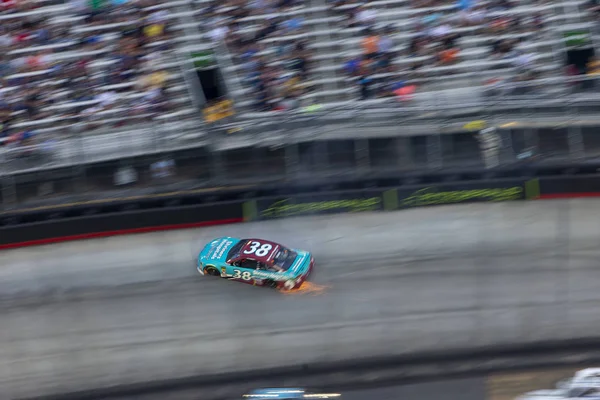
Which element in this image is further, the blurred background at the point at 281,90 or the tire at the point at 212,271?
the blurred background at the point at 281,90

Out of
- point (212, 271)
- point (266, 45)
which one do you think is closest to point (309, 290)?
point (212, 271)

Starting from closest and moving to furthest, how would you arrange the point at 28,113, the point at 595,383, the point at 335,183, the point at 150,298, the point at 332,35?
the point at 595,383 → the point at 150,298 → the point at 335,183 → the point at 28,113 → the point at 332,35

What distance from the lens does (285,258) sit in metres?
14.5

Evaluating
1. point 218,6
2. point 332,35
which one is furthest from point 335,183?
point 218,6

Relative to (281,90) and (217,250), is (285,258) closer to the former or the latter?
(217,250)

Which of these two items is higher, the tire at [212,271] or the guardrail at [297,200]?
the guardrail at [297,200]

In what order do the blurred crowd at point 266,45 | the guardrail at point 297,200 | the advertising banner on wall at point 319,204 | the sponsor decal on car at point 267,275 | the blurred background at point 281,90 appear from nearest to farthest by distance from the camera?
the sponsor decal on car at point 267,275
the guardrail at point 297,200
the advertising banner on wall at point 319,204
the blurred background at point 281,90
the blurred crowd at point 266,45

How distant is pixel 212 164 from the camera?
15906mm

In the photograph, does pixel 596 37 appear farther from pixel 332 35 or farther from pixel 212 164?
pixel 212 164

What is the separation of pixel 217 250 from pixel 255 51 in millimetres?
4993

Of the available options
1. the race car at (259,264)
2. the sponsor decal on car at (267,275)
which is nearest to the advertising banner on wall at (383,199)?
the race car at (259,264)

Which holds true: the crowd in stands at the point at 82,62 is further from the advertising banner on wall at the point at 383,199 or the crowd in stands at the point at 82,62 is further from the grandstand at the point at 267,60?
the advertising banner on wall at the point at 383,199

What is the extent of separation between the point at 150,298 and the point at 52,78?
221 inches

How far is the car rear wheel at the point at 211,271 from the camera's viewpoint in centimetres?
1458
